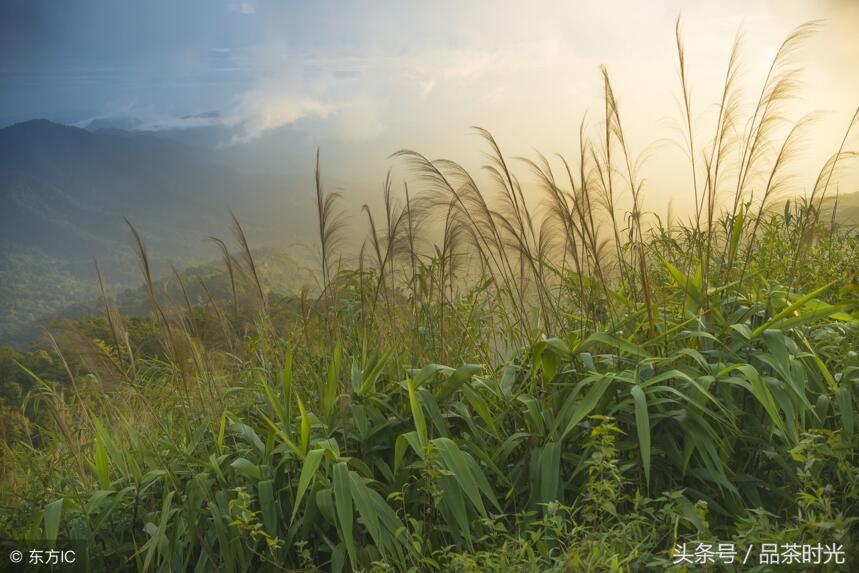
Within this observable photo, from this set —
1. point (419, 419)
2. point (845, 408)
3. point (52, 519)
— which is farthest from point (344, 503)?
point (845, 408)

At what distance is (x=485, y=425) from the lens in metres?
2.40

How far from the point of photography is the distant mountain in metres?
10.7

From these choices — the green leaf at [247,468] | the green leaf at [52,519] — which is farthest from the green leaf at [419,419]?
the green leaf at [52,519]

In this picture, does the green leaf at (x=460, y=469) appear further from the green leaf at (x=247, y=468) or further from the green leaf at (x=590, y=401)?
the green leaf at (x=247, y=468)

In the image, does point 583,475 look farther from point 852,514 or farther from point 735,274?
point 735,274

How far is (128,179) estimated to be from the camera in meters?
15.5

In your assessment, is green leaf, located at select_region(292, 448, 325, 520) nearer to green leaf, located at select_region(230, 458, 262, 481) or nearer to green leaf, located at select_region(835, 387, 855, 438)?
green leaf, located at select_region(230, 458, 262, 481)

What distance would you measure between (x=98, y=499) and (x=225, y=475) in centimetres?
39

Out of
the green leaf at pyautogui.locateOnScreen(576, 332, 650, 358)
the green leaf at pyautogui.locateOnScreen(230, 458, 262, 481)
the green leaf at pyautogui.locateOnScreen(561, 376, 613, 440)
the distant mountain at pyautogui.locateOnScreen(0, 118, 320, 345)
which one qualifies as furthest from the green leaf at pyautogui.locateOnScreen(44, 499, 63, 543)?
the distant mountain at pyautogui.locateOnScreen(0, 118, 320, 345)

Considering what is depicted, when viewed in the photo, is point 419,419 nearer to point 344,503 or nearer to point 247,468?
point 344,503

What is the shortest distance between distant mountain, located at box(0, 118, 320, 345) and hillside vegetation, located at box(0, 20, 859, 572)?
Answer: 7.36 m

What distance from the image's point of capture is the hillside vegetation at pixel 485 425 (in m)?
1.97

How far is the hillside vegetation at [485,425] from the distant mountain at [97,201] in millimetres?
7361

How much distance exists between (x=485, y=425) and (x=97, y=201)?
45.6 ft
